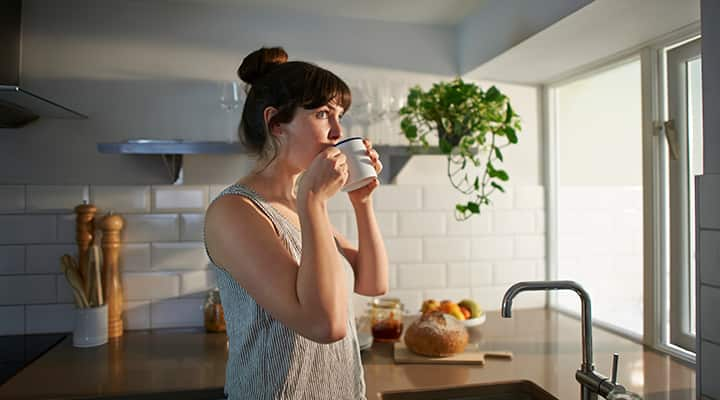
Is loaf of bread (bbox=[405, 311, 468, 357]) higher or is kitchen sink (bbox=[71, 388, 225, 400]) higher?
loaf of bread (bbox=[405, 311, 468, 357])

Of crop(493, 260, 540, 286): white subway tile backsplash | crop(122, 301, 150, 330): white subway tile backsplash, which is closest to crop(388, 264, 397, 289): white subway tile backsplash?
crop(493, 260, 540, 286): white subway tile backsplash

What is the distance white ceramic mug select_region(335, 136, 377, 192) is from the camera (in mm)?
970

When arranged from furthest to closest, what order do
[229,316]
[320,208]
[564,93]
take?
[564,93], [229,316], [320,208]

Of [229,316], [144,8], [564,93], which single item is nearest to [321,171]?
[229,316]

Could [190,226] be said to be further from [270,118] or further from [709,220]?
[709,220]

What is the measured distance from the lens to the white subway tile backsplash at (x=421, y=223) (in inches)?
76.0

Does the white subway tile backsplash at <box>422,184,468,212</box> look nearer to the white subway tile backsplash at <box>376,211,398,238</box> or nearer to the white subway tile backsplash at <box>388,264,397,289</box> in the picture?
the white subway tile backsplash at <box>376,211,398,238</box>

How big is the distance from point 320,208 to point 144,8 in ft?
4.28

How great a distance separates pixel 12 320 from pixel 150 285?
0.45 m

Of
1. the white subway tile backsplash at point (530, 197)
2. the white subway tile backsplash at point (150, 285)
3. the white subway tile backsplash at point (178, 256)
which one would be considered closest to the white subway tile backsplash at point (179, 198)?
the white subway tile backsplash at point (178, 256)

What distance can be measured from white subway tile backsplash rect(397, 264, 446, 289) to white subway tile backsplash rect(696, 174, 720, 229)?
0.98 m

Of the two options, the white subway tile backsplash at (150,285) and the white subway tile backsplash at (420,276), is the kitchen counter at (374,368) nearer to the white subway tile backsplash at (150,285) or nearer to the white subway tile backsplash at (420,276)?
the white subway tile backsplash at (150,285)

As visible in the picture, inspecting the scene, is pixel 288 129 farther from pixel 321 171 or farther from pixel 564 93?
pixel 564 93

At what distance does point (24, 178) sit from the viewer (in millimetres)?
1696
